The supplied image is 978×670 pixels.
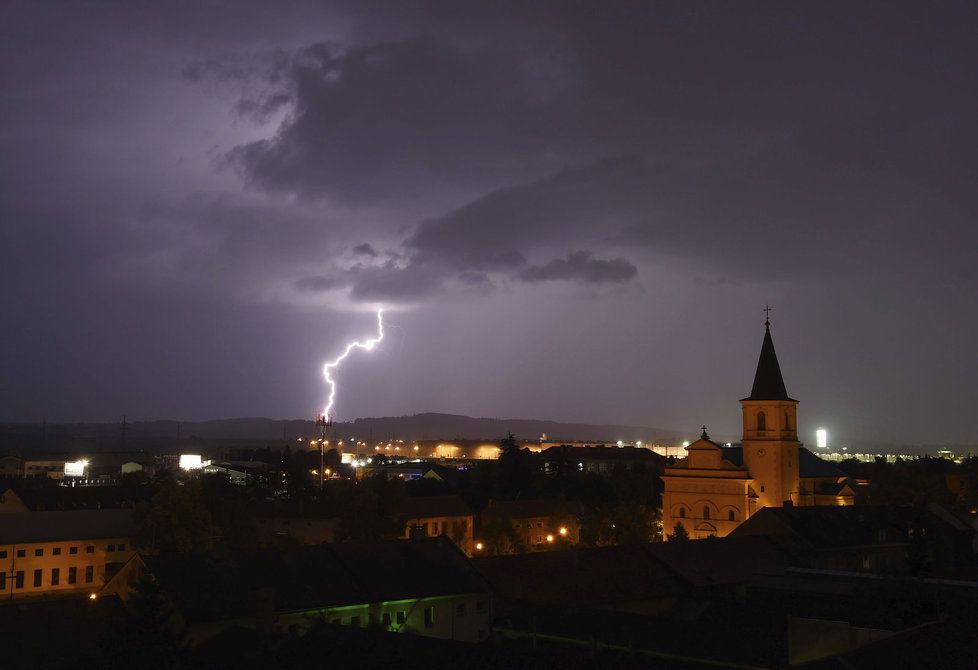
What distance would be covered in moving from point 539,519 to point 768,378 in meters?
23.7

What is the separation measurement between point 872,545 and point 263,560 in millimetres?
39412

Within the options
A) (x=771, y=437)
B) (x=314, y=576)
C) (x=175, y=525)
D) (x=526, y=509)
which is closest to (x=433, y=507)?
(x=526, y=509)

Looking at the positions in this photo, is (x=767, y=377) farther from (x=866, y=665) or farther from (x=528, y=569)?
(x=866, y=665)

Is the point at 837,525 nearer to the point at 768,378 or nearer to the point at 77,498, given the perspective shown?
the point at 768,378

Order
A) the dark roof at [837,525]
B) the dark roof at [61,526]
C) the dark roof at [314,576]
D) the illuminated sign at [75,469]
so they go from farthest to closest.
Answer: the illuminated sign at [75,469] → the dark roof at [61,526] → the dark roof at [837,525] → the dark roof at [314,576]

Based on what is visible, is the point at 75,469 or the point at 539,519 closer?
the point at 539,519

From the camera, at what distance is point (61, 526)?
6481 centimetres

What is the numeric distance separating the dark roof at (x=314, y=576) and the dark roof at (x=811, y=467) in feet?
174

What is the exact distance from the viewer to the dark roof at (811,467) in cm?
8506

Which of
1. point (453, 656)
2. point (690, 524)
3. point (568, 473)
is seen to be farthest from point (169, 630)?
point (568, 473)

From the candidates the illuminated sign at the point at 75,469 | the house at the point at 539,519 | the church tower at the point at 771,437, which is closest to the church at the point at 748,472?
the church tower at the point at 771,437

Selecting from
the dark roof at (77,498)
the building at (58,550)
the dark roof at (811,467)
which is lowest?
the building at (58,550)

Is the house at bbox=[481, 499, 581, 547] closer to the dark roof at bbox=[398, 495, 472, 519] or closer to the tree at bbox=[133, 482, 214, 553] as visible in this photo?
the dark roof at bbox=[398, 495, 472, 519]

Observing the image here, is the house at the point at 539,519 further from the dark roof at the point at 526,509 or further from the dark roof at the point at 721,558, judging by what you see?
the dark roof at the point at 721,558
